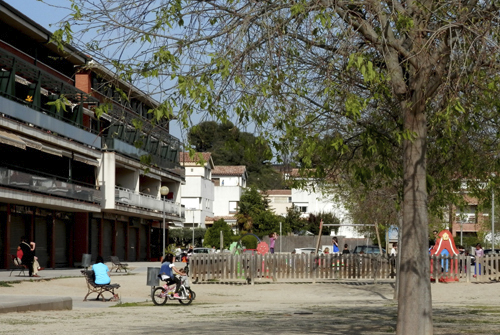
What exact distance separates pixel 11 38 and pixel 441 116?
108 feet

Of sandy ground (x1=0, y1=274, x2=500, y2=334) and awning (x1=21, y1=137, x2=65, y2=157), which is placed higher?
awning (x1=21, y1=137, x2=65, y2=157)

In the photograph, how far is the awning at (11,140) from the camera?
1305 inches

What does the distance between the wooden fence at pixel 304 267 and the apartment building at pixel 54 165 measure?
4.92 meters

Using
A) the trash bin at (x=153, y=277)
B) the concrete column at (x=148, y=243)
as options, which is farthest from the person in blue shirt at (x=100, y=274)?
the concrete column at (x=148, y=243)

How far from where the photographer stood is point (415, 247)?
33.5 ft

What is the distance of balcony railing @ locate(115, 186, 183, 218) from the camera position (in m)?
50.0

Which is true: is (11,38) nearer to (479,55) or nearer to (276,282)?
(276,282)

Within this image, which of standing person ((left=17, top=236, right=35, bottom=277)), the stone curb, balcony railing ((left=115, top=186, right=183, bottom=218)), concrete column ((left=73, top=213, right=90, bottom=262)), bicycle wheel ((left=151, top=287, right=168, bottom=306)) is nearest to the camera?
the stone curb

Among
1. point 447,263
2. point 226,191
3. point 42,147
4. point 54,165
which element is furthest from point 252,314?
point 226,191

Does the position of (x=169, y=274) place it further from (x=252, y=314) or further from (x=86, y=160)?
(x=86, y=160)

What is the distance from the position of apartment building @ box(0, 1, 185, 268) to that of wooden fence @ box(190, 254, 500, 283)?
4916mm

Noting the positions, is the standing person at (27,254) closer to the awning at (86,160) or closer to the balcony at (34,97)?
the balcony at (34,97)

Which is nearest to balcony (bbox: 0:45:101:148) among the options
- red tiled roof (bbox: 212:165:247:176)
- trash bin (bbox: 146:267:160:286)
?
trash bin (bbox: 146:267:160:286)

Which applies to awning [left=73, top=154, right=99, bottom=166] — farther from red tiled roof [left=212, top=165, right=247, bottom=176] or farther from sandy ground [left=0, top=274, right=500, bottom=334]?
red tiled roof [left=212, top=165, right=247, bottom=176]
